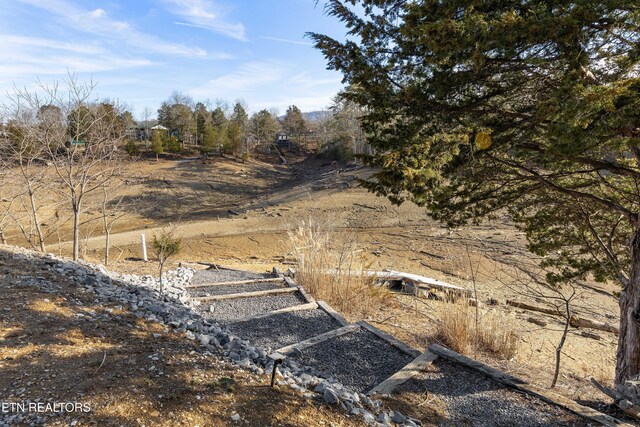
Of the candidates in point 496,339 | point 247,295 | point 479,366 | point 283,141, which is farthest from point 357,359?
point 283,141

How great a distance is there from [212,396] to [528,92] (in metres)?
3.55

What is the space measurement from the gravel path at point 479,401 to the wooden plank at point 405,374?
47 mm

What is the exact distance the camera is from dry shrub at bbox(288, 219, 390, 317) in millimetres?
5719

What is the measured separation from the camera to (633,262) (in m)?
3.38

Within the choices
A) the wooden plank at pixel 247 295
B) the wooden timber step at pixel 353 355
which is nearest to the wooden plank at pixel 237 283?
the wooden plank at pixel 247 295

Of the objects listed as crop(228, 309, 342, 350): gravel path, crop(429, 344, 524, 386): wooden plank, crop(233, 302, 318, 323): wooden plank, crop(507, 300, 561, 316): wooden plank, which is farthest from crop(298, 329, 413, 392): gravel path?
crop(507, 300, 561, 316): wooden plank

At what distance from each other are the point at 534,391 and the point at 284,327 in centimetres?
269

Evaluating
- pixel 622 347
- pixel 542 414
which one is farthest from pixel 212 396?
pixel 622 347

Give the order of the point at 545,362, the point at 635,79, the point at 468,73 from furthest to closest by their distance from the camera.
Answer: the point at 545,362 → the point at 468,73 → the point at 635,79

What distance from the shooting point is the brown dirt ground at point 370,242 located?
17.4 feet

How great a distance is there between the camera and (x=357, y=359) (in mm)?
3627

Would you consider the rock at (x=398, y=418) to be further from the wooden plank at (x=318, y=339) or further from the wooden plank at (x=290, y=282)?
the wooden plank at (x=290, y=282)

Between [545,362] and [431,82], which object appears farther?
[545,362]

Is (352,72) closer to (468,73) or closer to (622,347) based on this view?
(468,73)
